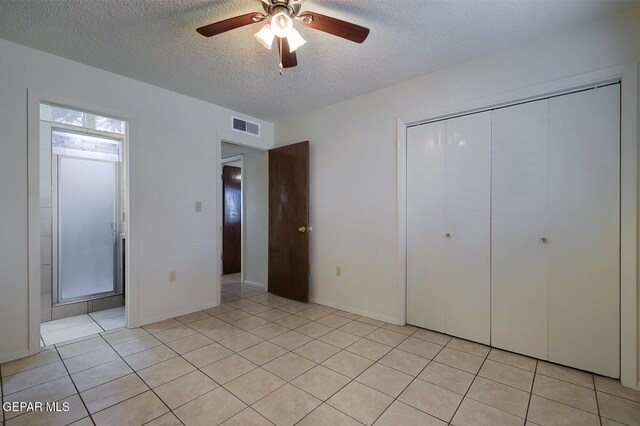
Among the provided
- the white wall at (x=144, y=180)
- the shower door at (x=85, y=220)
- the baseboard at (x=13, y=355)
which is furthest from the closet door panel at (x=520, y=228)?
the shower door at (x=85, y=220)

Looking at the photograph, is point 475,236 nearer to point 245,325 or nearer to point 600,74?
point 600,74

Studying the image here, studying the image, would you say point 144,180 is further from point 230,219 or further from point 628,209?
point 628,209

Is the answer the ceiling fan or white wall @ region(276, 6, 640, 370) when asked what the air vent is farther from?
the ceiling fan

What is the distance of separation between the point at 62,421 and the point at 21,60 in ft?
8.77

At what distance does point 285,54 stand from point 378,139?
1.52 metres

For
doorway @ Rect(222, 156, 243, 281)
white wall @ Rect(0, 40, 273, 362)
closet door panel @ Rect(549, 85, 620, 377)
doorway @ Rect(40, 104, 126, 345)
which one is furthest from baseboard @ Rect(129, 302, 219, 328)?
closet door panel @ Rect(549, 85, 620, 377)

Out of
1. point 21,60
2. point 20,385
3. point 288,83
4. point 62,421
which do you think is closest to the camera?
point 62,421

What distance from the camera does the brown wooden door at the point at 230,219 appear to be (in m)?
5.59

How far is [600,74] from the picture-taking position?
2.04 metres

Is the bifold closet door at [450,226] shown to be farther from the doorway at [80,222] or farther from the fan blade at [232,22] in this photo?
the doorway at [80,222]

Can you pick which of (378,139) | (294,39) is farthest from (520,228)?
(294,39)

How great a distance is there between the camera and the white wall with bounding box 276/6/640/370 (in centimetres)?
212

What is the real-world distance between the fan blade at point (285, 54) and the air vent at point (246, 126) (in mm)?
1978

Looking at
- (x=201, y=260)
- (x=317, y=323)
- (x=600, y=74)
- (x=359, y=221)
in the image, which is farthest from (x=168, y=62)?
(x=600, y=74)
